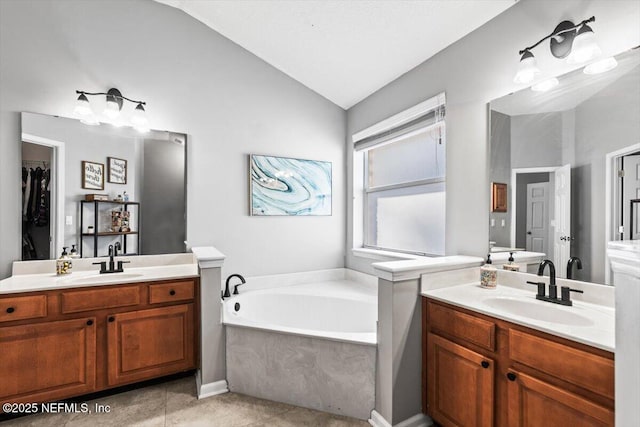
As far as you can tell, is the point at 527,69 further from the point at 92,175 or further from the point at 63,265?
the point at 63,265

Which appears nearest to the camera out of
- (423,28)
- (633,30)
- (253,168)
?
(633,30)

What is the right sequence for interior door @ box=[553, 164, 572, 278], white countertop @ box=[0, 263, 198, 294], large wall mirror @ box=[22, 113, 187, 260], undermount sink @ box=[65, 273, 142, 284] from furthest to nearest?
large wall mirror @ box=[22, 113, 187, 260] < undermount sink @ box=[65, 273, 142, 284] < white countertop @ box=[0, 263, 198, 294] < interior door @ box=[553, 164, 572, 278]

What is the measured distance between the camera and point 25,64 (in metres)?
2.21

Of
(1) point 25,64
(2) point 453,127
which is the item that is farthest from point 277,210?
(1) point 25,64

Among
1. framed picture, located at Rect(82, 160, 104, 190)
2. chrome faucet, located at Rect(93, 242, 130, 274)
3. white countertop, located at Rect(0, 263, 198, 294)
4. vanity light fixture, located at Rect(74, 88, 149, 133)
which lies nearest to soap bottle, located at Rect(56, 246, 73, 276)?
white countertop, located at Rect(0, 263, 198, 294)

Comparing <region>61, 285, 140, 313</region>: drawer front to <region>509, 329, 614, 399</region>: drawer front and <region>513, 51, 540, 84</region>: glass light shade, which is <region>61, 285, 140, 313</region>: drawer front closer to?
<region>509, 329, 614, 399</region>: drawer front

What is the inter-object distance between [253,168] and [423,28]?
181 cm

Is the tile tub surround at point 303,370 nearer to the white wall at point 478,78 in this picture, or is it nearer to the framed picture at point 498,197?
the white wall at point 478,78

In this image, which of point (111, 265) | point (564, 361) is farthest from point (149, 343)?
point (564, 361)

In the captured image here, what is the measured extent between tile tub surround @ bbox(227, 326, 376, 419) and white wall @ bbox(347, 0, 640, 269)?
109 centimetres

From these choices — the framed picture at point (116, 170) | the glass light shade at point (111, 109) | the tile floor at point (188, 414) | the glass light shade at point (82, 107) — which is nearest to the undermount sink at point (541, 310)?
the tile floor at point (188, 414)

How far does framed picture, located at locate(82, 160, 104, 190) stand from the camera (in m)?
2.39

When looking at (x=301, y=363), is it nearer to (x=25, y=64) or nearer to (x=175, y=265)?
(x=175, y=265)

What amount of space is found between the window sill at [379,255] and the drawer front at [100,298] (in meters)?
2.04
